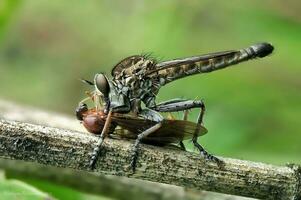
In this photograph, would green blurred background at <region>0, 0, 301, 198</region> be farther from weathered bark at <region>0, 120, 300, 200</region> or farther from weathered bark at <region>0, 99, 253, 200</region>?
weathered bark at <region>0, 120, 300, 200</region>

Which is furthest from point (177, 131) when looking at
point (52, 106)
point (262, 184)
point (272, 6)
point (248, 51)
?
point (52, 106)

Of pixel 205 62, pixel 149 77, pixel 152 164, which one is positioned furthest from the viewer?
pixel 205 62

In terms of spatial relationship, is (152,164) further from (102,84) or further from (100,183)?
(102,84)

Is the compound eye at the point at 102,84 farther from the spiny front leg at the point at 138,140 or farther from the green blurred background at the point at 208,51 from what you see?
the green blurred background at the point at 208,51

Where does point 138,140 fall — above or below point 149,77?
below

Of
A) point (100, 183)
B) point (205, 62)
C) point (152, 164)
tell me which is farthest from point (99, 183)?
point (205, 62)

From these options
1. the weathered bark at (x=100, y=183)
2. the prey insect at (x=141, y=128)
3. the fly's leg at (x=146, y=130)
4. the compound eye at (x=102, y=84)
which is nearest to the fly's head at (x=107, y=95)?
the compound eye at (x=102, y=84)

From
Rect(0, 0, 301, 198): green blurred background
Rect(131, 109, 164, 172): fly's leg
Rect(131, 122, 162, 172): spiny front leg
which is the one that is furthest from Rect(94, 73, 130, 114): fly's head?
Rect(0, 0, 301, 198): green blurred background
